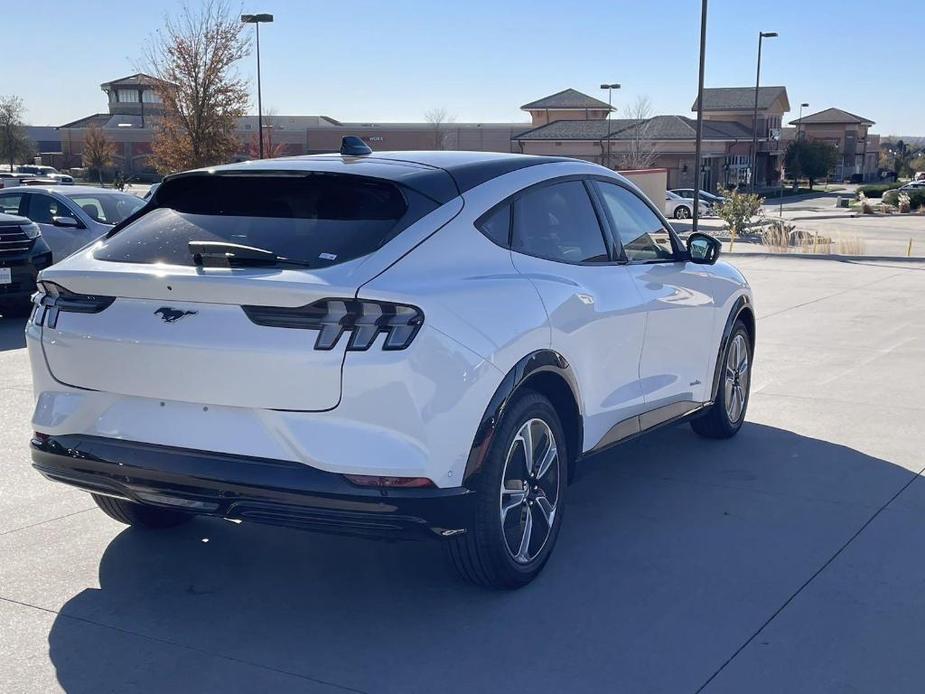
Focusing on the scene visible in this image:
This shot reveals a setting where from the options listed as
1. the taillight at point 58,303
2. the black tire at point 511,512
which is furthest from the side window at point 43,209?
the black tire at point 511,512

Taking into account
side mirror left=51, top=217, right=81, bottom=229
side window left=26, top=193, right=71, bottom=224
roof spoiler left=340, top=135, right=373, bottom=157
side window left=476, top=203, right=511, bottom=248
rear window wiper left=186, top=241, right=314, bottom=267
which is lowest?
side mirror left=51, top=217, right=81, bottom=229

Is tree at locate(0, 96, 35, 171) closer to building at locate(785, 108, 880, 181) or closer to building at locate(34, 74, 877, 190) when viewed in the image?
building at locate(34, 74, 877, 190)

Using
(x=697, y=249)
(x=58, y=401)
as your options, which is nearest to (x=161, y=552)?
→ (x=58, y=401)

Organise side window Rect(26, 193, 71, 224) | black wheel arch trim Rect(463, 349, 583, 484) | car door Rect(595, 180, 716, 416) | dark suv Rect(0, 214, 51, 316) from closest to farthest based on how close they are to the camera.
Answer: black wheel arch trim Rect(463, 349, 583, 484), car door Rect(595, 180, 716, 416), dark suv Rect(0, 214, 51, 316), side window Rect(26, 193, 71, 224)

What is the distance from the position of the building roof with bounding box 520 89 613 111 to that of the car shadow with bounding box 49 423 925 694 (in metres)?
76.4

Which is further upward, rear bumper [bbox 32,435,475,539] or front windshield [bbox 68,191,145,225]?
front windshield [bbox 68,191,145,225]

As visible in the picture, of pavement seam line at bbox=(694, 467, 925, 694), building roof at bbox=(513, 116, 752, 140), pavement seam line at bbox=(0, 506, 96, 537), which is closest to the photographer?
pavement seam line at bbox=(694, 467, 925, 694)

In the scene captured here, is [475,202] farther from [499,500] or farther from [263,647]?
[263,647]

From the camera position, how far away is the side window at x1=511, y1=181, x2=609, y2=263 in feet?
16.3

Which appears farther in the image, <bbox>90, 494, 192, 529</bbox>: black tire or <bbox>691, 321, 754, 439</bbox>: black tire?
<bbox>691, 321, 754, 439</bbox>: black tire

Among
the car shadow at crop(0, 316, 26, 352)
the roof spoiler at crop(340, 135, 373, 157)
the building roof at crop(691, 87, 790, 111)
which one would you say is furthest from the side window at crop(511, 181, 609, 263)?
the building roof at crop(691, 87, 790, 111)

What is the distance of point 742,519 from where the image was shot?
567 centimetres

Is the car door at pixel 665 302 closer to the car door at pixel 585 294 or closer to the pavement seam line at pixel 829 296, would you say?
the car door at pixel 585 294

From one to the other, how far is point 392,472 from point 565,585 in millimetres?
1230
